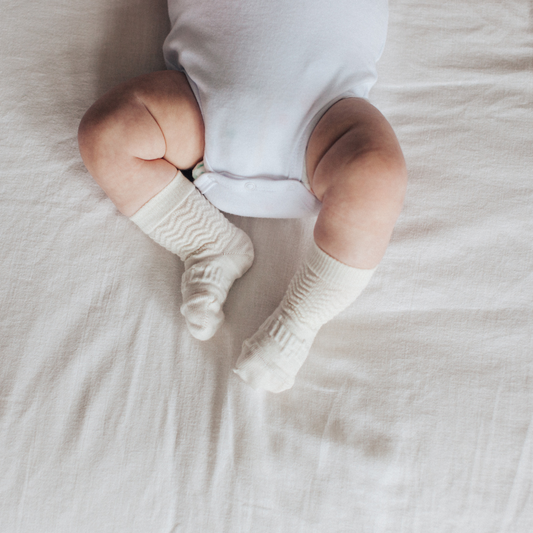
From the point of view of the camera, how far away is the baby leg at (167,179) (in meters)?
0.73

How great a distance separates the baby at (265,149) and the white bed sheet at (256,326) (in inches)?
2.8

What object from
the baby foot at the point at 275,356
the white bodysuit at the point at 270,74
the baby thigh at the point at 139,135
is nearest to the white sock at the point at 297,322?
the baby foot at the point at 275,356

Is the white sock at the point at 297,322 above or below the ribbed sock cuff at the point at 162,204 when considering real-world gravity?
below

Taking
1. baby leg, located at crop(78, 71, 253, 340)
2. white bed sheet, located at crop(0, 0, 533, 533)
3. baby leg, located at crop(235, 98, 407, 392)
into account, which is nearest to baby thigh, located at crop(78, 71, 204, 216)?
baby leg, located at crop(78, 71, 253, 340)

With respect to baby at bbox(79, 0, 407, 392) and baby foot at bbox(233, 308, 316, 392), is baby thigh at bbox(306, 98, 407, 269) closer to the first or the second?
baby at bbox(79, 0, 407, 392)

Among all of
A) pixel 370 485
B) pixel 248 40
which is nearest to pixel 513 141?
pixel 248 40

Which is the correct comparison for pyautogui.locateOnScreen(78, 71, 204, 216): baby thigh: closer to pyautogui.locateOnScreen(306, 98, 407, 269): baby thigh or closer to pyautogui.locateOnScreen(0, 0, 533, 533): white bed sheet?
pyautogui.locateOnScreen(0, 0, 533, 533): white bed sheet

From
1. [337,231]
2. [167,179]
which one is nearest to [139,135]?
[167,179]

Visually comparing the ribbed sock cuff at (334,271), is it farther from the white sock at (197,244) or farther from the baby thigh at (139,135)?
the baby thigh at (139,135)

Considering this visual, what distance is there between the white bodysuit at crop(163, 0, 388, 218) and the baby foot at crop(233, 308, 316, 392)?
220 mm

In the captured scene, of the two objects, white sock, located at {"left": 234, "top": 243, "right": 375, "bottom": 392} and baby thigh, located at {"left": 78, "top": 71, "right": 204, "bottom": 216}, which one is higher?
baby thigh, located at {"left": 78, "top": 71, "right": 204, "bottom": 216}

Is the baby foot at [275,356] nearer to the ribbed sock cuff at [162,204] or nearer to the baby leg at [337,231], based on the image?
the baby leg at [337,231]

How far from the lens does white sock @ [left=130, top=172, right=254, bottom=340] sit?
0.75 m

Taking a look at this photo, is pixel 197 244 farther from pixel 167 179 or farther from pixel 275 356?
pixel 275 356
